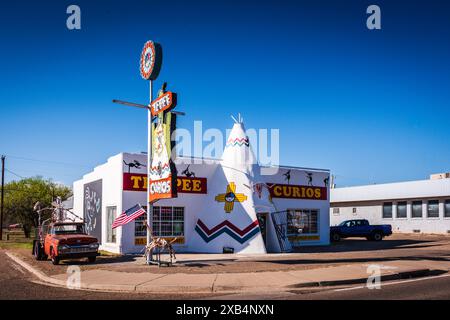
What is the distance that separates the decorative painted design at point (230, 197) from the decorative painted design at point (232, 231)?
0.83 m

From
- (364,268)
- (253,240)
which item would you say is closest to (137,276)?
(364,268)

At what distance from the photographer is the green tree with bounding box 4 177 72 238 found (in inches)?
2064

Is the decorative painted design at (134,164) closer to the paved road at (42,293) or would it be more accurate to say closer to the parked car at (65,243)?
the parked car at (65,243)

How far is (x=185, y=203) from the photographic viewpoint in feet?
83.0

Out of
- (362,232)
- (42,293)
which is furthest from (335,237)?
(42,293)

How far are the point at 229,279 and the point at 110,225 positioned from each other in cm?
1372

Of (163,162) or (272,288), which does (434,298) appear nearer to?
(272,288)

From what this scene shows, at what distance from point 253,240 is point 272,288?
11461 mm

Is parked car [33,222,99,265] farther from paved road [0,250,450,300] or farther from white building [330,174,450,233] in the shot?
white building [330,174,450,233]

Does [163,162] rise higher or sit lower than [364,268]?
higher

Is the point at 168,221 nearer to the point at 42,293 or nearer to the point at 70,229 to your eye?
the point at 70,229

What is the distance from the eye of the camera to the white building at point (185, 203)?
23.8 meters
